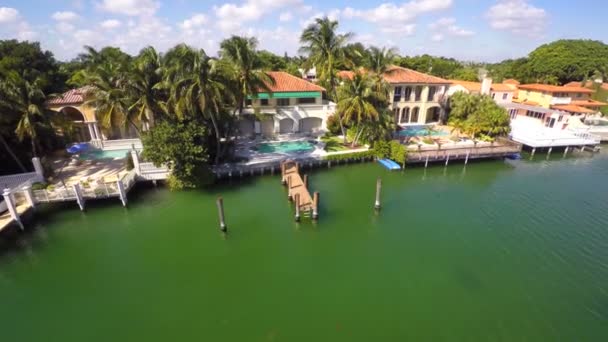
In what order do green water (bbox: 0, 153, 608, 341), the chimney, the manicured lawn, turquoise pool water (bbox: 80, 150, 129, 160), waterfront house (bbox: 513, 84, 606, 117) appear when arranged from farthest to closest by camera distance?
the chimney < waterfront house (bbox: 513, 84, 606, 117) < the manicured lawn < turquoise pool water (bbox: 80, 150, 129, 160) < green water (bbox: 0, 153, 608, 341)

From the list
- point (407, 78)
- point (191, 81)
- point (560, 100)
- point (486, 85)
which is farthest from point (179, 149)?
point (560, 100)

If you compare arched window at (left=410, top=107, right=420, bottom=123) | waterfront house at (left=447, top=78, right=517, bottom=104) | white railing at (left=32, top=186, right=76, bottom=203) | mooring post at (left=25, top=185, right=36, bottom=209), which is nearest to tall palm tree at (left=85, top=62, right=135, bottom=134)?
white railing at (left=32, top=186, right=76, bottom=203)

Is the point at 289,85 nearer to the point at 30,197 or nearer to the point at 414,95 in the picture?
the point at 414,95

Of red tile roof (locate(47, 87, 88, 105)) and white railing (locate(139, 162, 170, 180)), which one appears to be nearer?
white railing (locate(139, 162, 170, 180))

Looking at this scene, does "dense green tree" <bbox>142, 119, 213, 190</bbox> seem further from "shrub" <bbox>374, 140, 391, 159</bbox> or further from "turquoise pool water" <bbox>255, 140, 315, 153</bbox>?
"shrub" <bbox>374, 140, 391, 159</bbox>

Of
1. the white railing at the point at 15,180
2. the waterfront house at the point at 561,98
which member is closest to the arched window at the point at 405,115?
the waterfront house at the point at 561,98

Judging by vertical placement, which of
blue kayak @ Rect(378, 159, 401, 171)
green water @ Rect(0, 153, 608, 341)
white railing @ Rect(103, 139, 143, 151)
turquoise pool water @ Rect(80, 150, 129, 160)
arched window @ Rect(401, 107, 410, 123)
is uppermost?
arched window @ Rect(401, 107, 410, 123)

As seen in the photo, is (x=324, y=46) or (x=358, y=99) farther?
(x=324, y=46)
